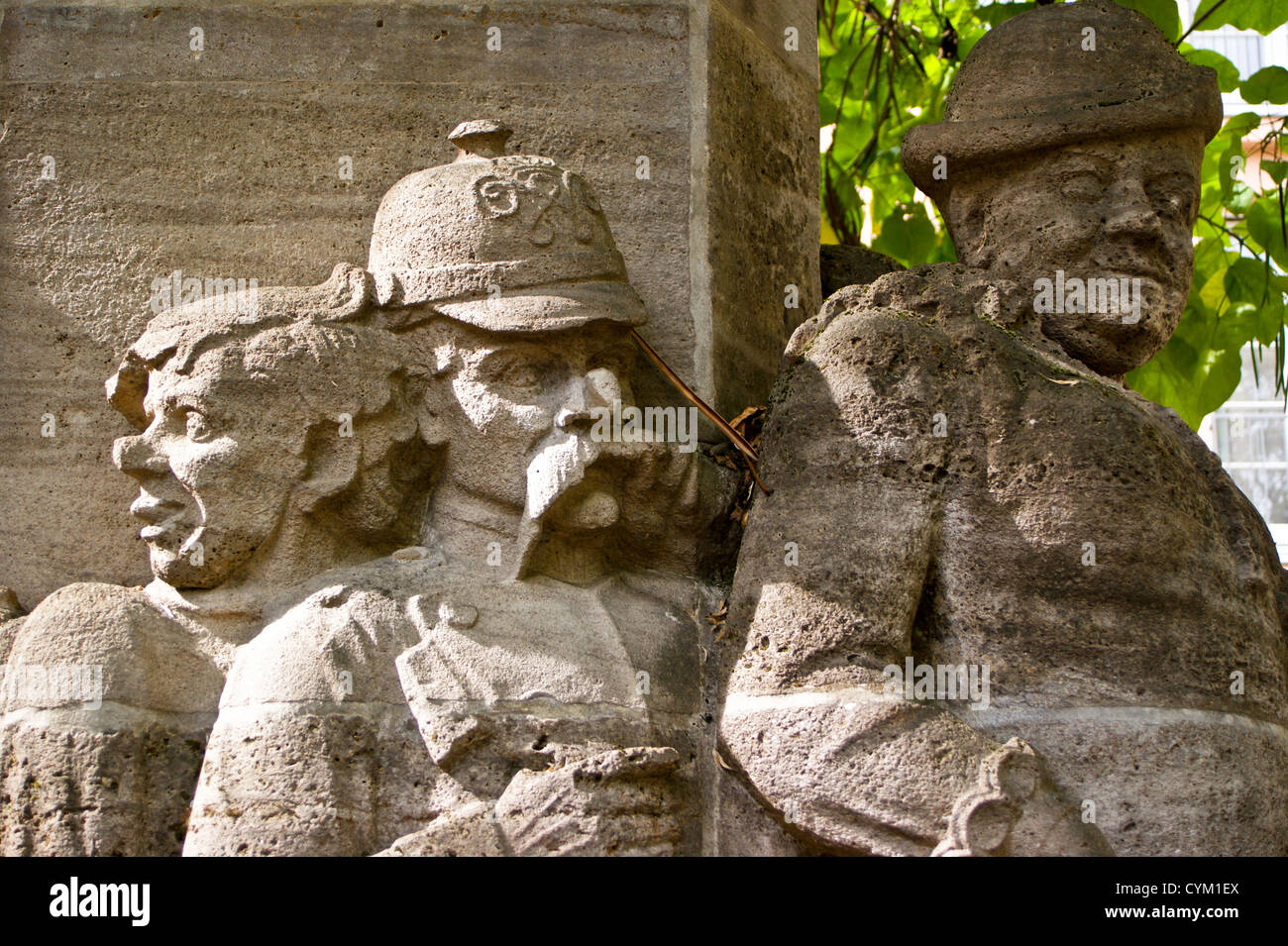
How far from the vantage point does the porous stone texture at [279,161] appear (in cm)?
475

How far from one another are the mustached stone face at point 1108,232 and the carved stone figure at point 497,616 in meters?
1.05

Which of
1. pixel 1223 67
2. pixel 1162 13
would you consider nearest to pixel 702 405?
pixel 1162 13

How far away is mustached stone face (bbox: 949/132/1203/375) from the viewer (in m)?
4.62

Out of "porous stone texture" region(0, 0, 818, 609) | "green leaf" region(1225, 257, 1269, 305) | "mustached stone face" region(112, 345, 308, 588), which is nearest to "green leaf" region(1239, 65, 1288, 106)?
"green leaf" region(1225, 257, 1269, 305)

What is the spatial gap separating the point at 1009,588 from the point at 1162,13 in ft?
9.68

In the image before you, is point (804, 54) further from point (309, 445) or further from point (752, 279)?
point (309, 445)

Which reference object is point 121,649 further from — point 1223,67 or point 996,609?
point 1223,67

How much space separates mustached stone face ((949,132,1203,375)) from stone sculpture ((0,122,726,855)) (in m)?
1.05

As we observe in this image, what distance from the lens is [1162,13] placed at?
6.25m

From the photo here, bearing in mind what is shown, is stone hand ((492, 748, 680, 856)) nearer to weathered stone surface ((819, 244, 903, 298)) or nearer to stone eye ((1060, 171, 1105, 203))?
stone eye ((1060, 171, 1105, 203))

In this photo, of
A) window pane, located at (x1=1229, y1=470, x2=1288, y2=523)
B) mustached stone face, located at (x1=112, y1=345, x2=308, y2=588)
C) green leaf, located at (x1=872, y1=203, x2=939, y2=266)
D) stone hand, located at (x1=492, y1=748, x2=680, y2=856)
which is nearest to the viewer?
stone hand, located at (x1=492, y1=748, x2=680, y2=856)

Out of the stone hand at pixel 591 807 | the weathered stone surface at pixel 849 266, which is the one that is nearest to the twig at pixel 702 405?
the stone hand at pixel 591 807
